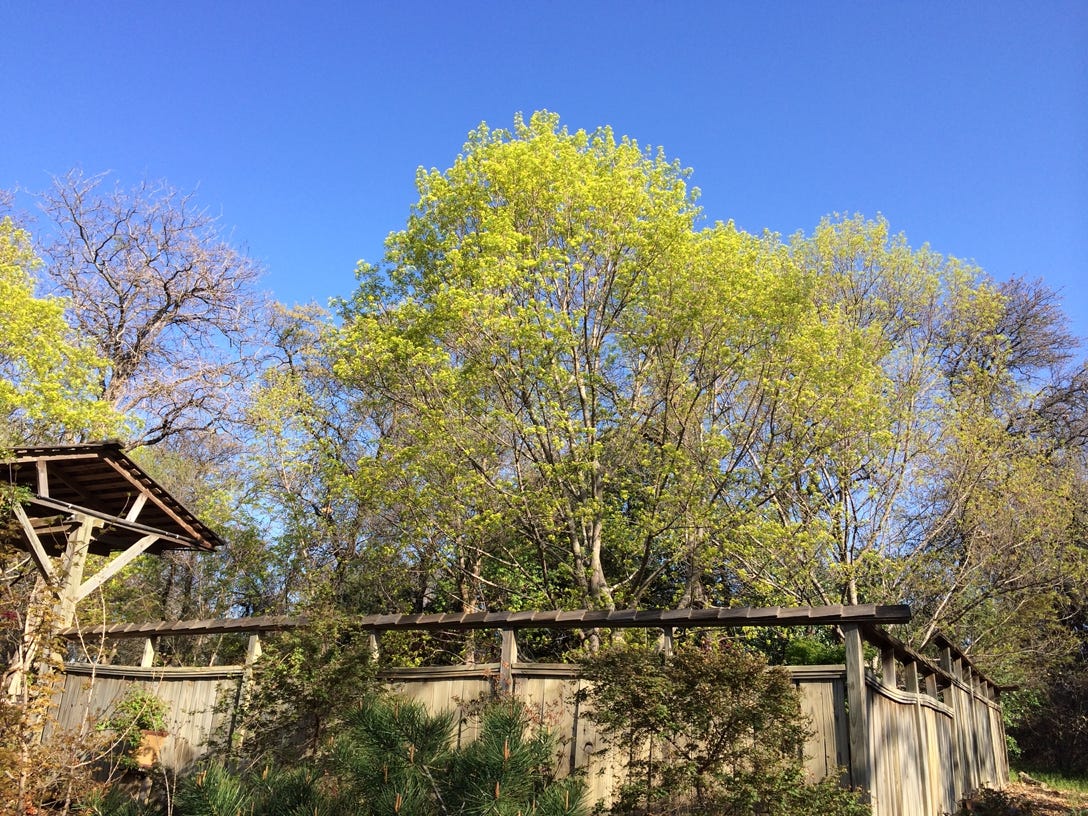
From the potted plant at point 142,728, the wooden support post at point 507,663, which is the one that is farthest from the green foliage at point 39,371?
the wooden support post at point 507,663

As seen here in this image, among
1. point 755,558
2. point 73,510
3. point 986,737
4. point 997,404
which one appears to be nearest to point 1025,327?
point 997,404

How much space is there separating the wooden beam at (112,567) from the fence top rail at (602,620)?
0.49 metres

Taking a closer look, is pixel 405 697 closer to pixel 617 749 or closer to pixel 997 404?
pixel 617 749

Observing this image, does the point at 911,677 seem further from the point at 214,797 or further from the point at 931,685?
the point at 214,797

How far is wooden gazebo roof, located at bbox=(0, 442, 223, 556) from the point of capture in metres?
8.11

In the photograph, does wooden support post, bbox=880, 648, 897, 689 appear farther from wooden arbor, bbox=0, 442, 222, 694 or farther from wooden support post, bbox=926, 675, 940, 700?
wooden arbor, bbox=0, 442, 222, 694

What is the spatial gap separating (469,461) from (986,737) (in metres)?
10.4

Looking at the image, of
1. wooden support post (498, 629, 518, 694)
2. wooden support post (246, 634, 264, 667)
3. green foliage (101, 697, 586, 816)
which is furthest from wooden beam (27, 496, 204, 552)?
green foliage (101, 697, 586, 816)

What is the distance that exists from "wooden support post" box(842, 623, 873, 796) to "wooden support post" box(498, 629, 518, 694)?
260 centimetres

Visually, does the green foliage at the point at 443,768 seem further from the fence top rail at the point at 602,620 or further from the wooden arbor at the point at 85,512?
the wooden arbor at the point at 85,512

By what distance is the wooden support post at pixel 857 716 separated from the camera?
5184mm

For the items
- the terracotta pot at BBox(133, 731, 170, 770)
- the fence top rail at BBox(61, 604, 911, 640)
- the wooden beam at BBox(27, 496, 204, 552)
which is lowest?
the terracotta pot at BBox(133, 731, 170, 770)

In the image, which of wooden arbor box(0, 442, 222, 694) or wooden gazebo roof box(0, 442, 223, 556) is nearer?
wooden arbor box(0, 442, 222, 694)

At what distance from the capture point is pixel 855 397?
1179cm
